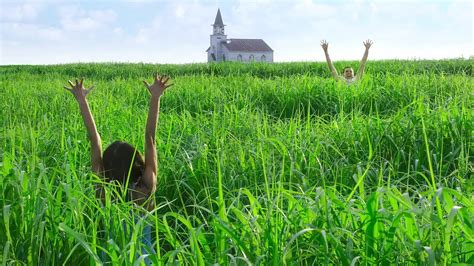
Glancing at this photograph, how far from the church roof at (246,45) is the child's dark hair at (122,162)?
227 ft

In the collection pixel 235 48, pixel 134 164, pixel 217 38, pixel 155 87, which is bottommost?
pixel 134 164

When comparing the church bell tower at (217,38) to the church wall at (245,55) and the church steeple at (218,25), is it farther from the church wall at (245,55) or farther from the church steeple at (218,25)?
the church wall at (245,55)

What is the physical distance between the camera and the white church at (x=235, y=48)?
72000mm

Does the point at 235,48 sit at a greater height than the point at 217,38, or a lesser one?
lesser

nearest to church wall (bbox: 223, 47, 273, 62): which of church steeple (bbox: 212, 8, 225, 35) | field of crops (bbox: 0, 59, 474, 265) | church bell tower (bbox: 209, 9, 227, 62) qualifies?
church bell tower (bbox: 209, 9, 227, 62)

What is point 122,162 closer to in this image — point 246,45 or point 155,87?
point 155,87

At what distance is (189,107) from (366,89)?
2517mm

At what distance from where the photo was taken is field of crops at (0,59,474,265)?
87.4 inches

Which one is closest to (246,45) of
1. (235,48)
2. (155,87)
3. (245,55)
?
(245,55)

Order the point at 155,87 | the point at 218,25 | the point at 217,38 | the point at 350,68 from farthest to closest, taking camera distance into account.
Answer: the point at 218,25 → the point at 217,38 → the point at 350,68 → the point at 155,87

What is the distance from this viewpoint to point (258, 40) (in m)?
76.5

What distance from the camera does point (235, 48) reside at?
71688 millimetres

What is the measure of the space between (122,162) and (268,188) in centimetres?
105

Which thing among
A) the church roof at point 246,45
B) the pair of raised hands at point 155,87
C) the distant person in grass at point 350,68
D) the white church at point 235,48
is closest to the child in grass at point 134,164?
the pair of raised hands at point 155,87
